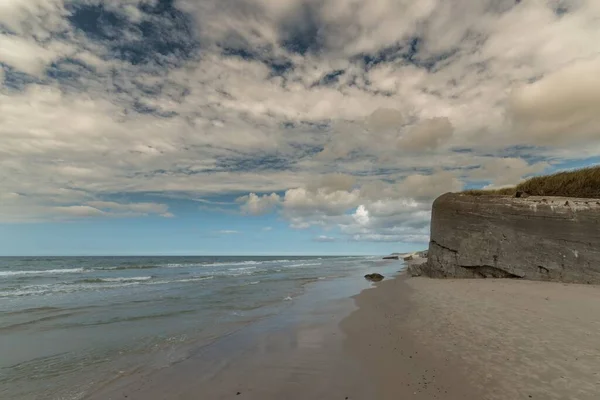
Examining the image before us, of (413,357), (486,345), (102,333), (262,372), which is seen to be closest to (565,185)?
(486,345)

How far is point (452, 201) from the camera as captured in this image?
1998cm

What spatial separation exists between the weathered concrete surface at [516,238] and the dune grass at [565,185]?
6.74ft

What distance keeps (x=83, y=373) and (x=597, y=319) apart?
13.2 meters

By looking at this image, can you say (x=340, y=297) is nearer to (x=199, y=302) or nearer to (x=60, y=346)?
(x=199, y=302)

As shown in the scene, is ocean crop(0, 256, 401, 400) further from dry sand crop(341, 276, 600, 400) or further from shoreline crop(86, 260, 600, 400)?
dry sand crop(341, 276, 600, 400)

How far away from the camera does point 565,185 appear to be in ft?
58.2

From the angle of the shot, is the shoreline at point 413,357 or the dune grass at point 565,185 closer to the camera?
the shoreline at point 413,357

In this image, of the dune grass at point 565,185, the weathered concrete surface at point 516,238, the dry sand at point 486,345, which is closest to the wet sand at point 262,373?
the dry sand at point 486,345

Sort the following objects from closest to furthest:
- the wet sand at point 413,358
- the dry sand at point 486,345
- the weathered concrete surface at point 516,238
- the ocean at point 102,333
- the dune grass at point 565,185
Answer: the dry sand at point 486,345 < the wet sand at point 413,358 < the ocean at point 102,333 < the weathered concrete surface at point 516,238 < the dune grass at point 565,185

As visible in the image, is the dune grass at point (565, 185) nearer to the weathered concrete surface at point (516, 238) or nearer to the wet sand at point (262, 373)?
the weathered concrete surface at point (516, 238)

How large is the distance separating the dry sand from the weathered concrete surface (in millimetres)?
1823

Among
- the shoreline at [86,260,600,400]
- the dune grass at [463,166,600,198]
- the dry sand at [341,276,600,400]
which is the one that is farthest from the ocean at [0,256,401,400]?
the dune grass at [463,166,600,198]

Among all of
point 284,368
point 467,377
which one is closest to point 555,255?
point 467,377

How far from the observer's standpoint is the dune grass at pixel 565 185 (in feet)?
55.4
